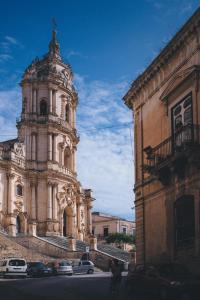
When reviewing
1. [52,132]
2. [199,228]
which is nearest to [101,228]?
[52,132]

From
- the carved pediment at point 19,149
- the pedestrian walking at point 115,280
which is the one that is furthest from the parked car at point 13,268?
the carved pediment at point 19,149

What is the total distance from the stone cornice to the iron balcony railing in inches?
123

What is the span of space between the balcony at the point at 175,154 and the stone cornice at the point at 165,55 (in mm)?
3168

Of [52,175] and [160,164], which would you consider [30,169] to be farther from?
[160,164]

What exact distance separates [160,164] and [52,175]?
122 ft

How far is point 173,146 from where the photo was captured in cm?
1986

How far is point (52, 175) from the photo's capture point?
56312mm

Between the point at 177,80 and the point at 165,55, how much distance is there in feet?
4.16

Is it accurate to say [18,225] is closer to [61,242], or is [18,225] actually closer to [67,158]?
[61,242]

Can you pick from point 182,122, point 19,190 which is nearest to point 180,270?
point 182,122

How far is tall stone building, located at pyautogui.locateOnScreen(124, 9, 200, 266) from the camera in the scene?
18641mm

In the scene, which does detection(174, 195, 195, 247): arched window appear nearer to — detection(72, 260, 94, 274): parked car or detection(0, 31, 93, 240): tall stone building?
detection(72, 260, 94, 274): parked car

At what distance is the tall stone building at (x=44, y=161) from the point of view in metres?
53.9

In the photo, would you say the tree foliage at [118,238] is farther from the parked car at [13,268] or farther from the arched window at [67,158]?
the parked car at [13,268]
